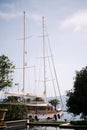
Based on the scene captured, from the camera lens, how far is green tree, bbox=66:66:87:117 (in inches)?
1859

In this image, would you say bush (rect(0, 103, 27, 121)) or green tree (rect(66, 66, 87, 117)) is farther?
bush (rect(0, 103, 27, 121))

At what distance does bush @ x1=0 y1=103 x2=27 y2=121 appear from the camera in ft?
172

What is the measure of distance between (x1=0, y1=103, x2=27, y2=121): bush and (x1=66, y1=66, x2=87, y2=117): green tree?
9682 millimetres

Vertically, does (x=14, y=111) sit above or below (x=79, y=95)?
below

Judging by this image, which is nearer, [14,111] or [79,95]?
[79,95]

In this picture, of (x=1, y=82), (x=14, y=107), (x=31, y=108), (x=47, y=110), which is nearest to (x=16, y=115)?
(x=14, y=107)

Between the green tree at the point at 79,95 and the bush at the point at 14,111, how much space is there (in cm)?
968

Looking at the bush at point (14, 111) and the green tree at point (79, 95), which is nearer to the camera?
the green tree at point (79, 95)

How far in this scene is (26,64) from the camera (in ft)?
235

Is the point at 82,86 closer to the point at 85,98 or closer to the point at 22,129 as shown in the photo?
the point at 85,98

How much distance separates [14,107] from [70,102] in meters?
10.6

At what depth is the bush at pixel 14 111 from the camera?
52312 millimetres

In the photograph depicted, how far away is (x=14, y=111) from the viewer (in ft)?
174

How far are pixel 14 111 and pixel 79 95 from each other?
40.9 ft
